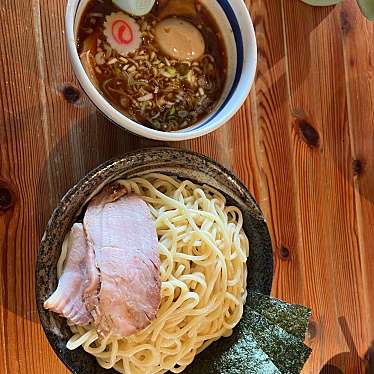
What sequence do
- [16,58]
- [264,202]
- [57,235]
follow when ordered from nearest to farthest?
[57,235] → [16,58] → [264,202]

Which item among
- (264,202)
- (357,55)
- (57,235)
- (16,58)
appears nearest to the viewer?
(57,235)

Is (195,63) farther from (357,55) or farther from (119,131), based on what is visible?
(357,55)

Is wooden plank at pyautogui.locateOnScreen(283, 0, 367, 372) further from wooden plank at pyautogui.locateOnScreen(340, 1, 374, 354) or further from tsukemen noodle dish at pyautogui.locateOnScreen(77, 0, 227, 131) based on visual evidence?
tsukemen noodle dish at pyautogui.locateOnScreen(77, 0, 227, 131)

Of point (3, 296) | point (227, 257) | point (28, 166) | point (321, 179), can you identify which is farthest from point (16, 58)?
point (321, 179)

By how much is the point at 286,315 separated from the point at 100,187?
0.43 metres

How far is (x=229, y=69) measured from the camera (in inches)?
50.1

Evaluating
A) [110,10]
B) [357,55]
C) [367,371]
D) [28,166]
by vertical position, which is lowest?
[367,371]

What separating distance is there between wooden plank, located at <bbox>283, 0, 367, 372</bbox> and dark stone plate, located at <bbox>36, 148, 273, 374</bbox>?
182mm

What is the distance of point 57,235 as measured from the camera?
118 cm

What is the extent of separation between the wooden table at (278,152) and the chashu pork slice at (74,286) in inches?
5.0

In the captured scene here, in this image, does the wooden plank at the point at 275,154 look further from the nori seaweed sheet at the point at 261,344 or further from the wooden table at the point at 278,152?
the nori seaweed sheet at the point at 261,344

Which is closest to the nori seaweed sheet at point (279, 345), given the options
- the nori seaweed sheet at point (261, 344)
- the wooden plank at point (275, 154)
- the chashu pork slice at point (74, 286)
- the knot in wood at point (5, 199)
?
the nori seaweed sheet at point (261, 344)

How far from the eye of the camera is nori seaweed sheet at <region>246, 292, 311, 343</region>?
4.18 ft

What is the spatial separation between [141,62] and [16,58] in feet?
0.84
